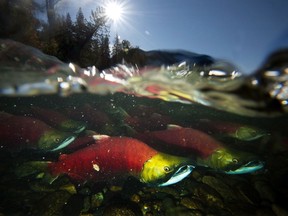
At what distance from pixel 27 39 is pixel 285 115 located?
995 cm

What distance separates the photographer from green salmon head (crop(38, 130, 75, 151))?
8.37 metres

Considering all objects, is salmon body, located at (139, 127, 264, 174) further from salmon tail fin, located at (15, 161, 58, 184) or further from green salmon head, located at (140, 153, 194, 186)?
salmon tail fin, located at (15, 161, 58, 184)

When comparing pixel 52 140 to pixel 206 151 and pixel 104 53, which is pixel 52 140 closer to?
pixel 104 53

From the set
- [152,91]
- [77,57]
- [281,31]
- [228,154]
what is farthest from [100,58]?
[228,154]

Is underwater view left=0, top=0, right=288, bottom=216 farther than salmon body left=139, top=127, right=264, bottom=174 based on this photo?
No

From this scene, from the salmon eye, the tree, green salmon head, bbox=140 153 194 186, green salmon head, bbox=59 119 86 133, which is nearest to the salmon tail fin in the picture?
green salmon head, bbox=59 119 86 133

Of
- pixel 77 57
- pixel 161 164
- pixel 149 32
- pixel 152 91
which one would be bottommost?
pixel 161 164

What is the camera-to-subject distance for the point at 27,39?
6461mm

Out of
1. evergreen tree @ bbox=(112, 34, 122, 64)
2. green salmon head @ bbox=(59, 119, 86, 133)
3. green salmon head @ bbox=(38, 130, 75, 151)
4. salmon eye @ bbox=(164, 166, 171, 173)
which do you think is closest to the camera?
evergreen tree @ bbox=(112, 34, 122, 64)

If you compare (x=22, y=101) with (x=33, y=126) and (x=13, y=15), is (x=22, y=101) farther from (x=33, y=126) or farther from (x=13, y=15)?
(x=13, y=15)

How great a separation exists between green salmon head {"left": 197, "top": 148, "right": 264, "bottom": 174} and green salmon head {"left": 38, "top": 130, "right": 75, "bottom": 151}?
17.0ft

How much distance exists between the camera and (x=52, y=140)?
8352 mm

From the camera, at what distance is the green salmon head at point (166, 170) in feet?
24.4

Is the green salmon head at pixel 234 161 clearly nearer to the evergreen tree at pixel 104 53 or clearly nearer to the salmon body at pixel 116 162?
the salmon body at pixel 116 162
